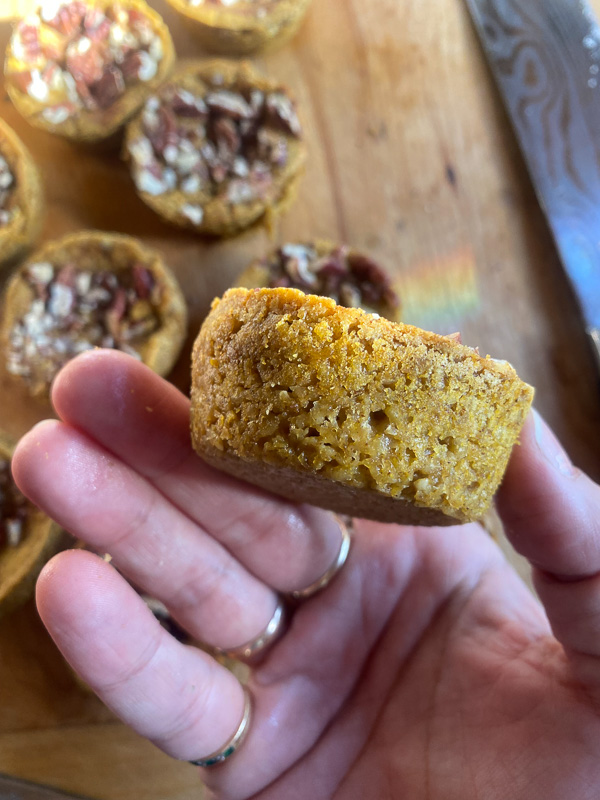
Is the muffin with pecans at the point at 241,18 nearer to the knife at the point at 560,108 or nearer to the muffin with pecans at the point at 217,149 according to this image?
the muffin with pecans at the point at 217,149

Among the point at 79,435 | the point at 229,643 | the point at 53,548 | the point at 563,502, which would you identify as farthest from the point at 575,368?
the point at 53,548

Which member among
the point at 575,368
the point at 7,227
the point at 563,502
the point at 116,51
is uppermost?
the point at 116,51

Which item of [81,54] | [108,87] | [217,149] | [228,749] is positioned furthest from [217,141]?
[228,749]

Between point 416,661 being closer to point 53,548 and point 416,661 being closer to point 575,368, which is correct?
point 53,548

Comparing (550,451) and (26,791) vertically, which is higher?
(550,451)

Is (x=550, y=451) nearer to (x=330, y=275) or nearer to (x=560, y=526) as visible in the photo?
(x=560, y=526)

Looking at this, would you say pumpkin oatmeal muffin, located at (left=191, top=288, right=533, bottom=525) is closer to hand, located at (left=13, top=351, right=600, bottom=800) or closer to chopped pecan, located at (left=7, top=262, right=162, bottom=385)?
hand, located at (left=13, top=351, right=600, bottom=800)

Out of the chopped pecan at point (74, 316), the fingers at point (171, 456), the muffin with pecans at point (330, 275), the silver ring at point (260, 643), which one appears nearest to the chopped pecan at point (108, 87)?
the chopped pecan at point (74, 316)
